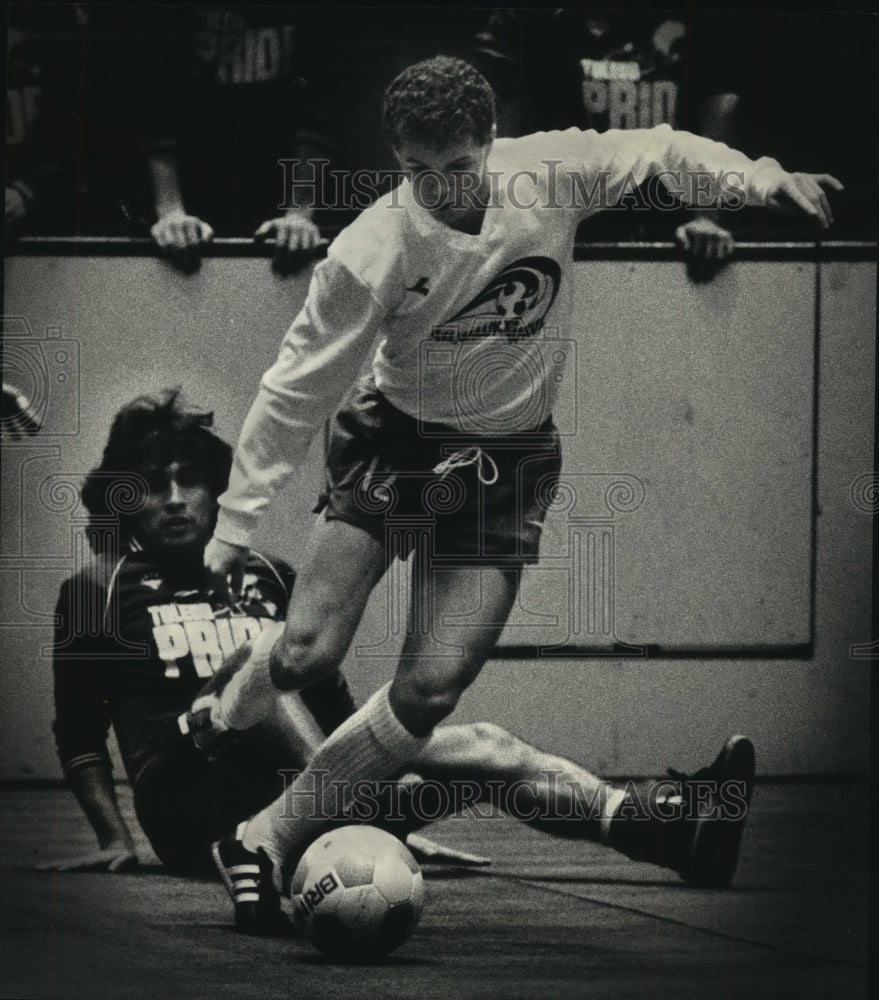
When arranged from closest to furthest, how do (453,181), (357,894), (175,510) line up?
(357,894)
(453,181)
(175,510)

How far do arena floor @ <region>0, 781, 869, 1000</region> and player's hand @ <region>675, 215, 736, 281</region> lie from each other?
4.10 ft

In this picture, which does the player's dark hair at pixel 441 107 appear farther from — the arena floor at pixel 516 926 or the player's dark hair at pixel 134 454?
the arena floor at pixel 516 926

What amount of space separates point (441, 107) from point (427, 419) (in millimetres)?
709

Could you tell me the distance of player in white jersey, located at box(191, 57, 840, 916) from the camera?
3.71m

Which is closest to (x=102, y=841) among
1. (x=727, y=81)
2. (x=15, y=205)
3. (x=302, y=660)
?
(x=302, y=660)

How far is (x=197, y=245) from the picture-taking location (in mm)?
3836

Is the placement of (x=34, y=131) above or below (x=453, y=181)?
above

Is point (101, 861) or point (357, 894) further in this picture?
point (101, 861)

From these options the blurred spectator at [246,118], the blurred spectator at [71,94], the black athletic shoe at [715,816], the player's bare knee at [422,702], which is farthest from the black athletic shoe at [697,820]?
the blurred spectator at [71,94]

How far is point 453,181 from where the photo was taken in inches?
146

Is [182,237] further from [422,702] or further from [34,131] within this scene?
[422,702]

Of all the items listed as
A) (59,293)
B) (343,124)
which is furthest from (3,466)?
(343,124)

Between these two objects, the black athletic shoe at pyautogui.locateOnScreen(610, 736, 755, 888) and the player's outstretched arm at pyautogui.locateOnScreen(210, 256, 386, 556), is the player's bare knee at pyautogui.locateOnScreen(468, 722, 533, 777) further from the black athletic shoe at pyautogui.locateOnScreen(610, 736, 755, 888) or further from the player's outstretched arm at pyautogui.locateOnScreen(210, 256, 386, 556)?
the player's outstretched arm at pyautogui.locateOnScreen(210, 256, 386, 556)

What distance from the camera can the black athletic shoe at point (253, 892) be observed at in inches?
146
